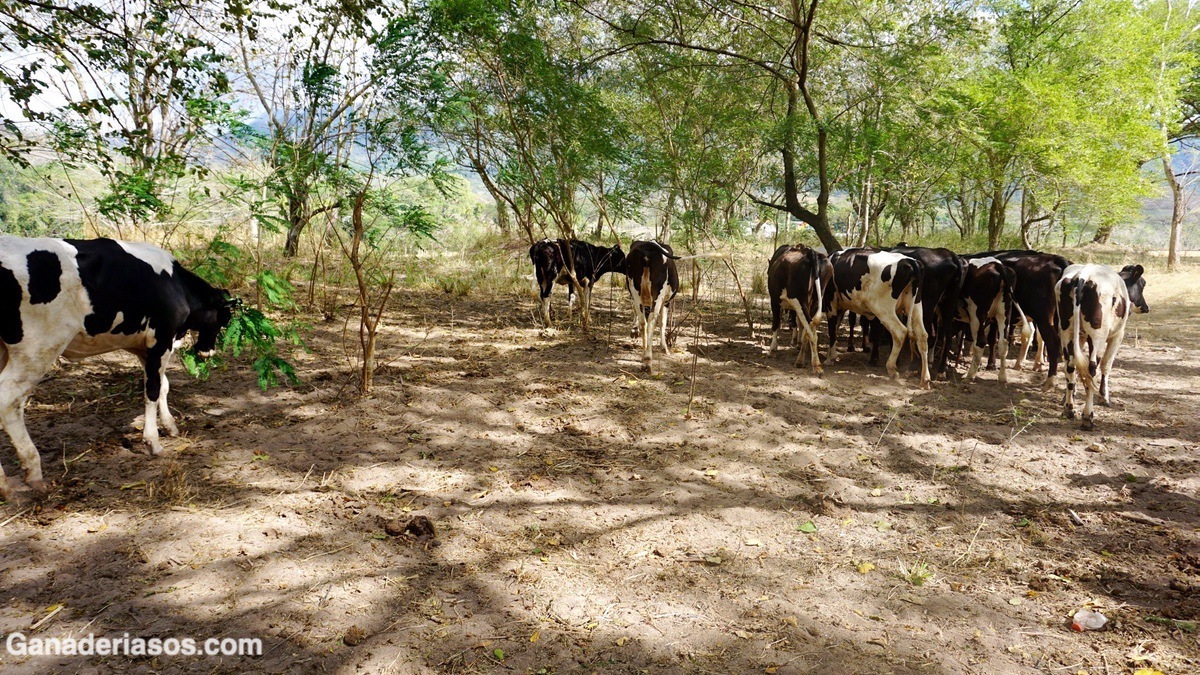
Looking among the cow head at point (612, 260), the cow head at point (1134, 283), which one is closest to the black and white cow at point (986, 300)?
the cow head at point (1134, 283)

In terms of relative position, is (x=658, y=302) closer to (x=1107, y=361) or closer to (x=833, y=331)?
(x=833, y=331)

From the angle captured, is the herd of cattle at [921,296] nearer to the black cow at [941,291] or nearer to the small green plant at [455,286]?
the black cow at [941,291]

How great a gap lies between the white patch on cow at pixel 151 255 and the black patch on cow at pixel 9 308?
0.87m

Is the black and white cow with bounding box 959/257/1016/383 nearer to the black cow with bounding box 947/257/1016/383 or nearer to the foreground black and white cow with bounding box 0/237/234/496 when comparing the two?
the black cow with bounding box 947/257/1016/383

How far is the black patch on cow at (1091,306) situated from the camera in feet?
21.3

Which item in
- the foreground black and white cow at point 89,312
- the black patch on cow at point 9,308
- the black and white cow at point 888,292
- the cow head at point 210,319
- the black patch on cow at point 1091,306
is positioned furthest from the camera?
the black and white cow at point 888,292

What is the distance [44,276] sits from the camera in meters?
3.86

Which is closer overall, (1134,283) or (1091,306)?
(1091,306)

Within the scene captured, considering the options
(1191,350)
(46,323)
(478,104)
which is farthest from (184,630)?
(1191,350)

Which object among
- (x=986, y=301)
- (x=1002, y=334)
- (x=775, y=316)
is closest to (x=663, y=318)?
(x=775, y=316)

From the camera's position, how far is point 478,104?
Answer: 952 cm

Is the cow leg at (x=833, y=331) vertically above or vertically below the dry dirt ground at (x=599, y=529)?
above

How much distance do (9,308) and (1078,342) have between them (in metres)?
9.29

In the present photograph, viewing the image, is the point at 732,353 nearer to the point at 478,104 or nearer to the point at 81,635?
the point at 478,104
